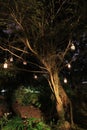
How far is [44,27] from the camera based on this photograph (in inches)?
480

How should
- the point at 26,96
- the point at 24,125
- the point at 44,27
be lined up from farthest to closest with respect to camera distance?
the point at 26,96
the point at 44,27
the point at 24,125

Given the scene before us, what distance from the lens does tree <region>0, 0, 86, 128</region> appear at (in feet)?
38.6

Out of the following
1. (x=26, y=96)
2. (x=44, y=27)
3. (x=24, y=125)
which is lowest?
(x=24, y=125)

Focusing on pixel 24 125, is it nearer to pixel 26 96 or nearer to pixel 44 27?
pixel 44 27

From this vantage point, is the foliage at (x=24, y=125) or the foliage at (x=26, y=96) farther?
the foliage at (x=26, y=96)

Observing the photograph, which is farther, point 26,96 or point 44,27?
point 26,96

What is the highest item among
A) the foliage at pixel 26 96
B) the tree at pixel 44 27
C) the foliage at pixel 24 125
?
the tree at pixel 44 27

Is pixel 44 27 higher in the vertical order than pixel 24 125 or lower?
higher

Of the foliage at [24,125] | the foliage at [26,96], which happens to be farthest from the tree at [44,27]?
the foliage at [26,96]

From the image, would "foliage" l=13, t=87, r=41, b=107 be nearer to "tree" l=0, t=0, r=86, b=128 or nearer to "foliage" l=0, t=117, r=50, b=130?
"tree" l=0, t=0, r=86, b=128

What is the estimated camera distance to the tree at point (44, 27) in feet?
38.6

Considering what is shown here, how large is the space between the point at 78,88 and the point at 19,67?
500 centimetres

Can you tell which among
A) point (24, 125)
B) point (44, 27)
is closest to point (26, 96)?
point (24, 125)

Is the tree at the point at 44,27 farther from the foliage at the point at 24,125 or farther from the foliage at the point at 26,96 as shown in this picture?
the foliage at the point at 26,96
